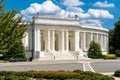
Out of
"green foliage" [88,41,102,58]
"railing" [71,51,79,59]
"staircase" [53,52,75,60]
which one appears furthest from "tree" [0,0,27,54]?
"green foliage" [88,41,102,58]

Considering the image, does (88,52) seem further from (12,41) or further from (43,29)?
(12,41)

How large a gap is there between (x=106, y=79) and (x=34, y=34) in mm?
53143

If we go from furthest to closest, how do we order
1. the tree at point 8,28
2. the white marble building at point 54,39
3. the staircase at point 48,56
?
1. the white marble building at point 54,39
2. the staircase at point 48,56
3. the tree at point 8,28

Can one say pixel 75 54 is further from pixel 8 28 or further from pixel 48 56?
pixel 8 28

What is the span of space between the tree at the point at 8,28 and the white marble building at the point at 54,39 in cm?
4484

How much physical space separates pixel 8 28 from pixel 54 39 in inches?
2046

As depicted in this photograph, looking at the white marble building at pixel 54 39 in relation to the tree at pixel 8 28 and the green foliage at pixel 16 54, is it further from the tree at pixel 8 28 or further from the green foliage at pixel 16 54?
the tree at pixel 8 28

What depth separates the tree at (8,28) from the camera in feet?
82.8

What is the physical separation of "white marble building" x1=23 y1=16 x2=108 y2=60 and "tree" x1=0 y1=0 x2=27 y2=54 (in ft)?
147

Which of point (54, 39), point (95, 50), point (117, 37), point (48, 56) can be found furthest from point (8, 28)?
point (117, 37)

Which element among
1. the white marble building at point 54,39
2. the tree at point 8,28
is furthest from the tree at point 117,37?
the tree at point 8,28

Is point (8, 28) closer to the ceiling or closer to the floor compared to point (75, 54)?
closer to the ceiling

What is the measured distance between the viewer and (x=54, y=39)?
77500 mm

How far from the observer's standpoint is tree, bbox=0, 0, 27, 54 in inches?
994
